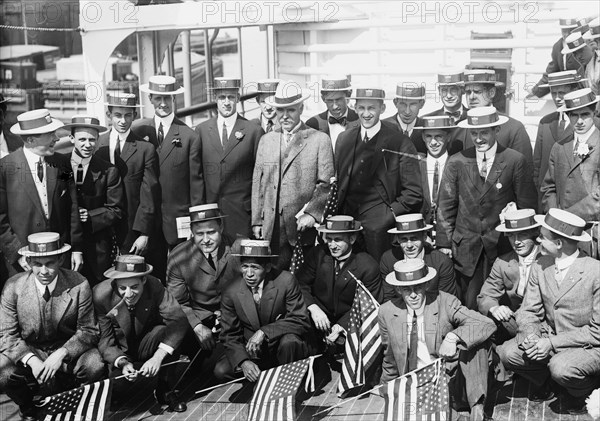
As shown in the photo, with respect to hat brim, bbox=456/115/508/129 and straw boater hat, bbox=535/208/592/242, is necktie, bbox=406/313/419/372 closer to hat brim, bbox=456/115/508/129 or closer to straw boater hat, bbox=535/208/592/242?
straw boater hat, bbox=535/208/592/242

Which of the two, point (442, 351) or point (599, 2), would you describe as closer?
point (442, 351)

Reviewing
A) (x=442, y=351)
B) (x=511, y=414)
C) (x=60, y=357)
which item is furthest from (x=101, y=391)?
(x=511, y=414)

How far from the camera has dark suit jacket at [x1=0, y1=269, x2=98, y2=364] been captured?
7.25m

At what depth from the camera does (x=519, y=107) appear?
992 cm

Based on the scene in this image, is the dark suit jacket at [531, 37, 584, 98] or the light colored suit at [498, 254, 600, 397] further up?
the dark suit jacket at [531, 37, 584, 98]

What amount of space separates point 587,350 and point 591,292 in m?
0.42

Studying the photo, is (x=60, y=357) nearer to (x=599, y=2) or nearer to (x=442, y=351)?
(x=442, y=351)

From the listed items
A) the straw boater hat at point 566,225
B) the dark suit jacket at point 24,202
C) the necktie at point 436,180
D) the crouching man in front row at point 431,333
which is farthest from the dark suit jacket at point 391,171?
the dark suit jacket at point 24,202

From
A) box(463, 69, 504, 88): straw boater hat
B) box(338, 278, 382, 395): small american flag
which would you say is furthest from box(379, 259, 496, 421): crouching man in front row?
box(463, 69, 504, 88): straw boater hat

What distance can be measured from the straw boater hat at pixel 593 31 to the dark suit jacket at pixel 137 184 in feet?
13.0

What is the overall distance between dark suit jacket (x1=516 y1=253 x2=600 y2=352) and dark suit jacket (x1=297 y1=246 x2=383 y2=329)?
1.30 metres

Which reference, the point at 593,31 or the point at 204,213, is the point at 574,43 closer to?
the point at 593,31

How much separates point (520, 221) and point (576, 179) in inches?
30.9

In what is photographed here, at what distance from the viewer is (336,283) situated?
7.88 meters
